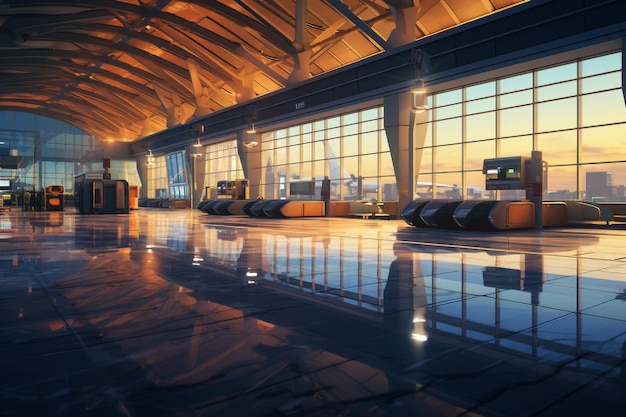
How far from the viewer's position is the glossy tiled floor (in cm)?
→ 201

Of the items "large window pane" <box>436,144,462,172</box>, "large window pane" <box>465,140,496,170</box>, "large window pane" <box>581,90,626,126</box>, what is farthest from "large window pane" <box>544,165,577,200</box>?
"large window pane" <box>436,144,462,172</box>

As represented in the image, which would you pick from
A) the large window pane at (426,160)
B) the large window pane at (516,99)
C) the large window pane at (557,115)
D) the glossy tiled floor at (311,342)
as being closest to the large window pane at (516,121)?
the large window pane at (516,99)

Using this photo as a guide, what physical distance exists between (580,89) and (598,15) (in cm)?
573

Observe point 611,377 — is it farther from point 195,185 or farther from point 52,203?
point 195,185

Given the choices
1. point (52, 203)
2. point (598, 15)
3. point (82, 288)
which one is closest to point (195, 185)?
point (52, 203)

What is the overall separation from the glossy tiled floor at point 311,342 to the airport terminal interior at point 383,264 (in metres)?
0.02

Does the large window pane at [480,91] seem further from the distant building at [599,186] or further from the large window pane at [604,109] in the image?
the distant building at [599,186]

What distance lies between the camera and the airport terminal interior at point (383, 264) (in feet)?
7.15

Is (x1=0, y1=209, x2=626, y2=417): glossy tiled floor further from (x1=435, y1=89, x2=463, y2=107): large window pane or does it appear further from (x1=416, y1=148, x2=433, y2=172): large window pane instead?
(x1=416, y1=148, x2=433, y2=172): large window pane

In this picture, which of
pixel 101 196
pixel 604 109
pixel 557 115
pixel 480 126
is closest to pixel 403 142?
pixel 480 126

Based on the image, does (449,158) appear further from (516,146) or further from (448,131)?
(516,146)

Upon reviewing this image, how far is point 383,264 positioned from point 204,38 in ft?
91.4

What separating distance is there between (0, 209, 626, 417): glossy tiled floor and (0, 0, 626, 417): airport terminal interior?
0.02m

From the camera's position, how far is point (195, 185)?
149 feet
